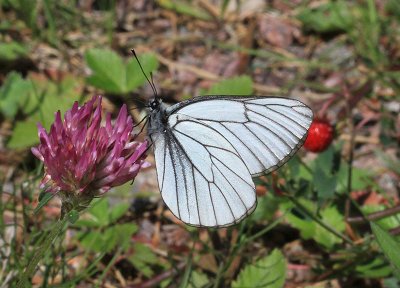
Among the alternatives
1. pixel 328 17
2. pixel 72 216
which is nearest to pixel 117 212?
pixel 72 216

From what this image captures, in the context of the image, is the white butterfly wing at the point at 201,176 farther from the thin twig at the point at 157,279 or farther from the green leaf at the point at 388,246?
the thin twig at the point at 157,279

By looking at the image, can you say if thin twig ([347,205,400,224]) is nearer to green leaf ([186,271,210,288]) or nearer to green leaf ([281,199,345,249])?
green leaf ([281,199,345,249])

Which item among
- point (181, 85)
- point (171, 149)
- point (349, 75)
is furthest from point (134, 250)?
point (349, 75)

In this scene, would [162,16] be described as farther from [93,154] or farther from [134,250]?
[93,154]

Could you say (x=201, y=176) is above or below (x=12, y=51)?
below

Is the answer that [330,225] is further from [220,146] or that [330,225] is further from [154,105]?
[154,105]
